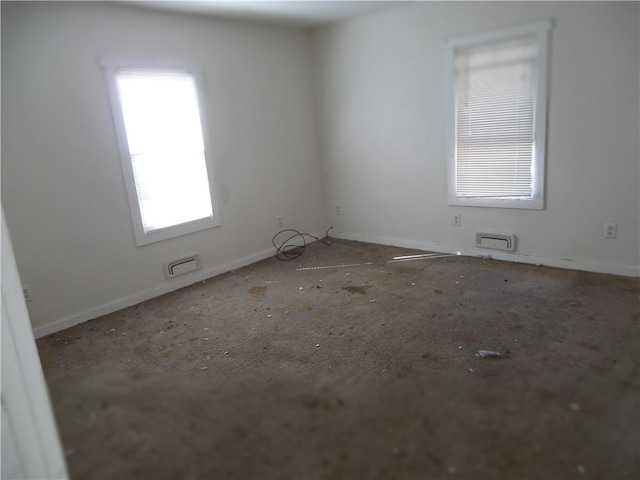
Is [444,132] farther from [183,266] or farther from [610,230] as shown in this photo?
[183,266]

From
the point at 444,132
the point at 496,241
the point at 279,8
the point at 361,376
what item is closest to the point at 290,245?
the point at 444,132

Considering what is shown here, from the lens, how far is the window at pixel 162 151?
3344mm

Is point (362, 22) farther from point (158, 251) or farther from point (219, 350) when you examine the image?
point (219, 350)

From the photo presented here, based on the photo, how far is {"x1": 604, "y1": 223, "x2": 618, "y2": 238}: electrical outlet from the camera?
127 inches

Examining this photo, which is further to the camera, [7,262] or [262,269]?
[262,269]

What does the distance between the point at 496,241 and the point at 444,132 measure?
1081 millimetres

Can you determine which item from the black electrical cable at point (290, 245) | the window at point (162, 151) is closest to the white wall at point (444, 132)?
the black electrical cable at point (290, 245)

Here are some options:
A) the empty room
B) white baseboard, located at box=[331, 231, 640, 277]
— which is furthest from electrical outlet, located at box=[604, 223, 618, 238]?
white baseboard, located at box=[331, 231, 640, 277]

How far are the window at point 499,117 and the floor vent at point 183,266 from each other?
2.44 m

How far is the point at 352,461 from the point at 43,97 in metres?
2.99

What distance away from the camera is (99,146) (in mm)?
3201

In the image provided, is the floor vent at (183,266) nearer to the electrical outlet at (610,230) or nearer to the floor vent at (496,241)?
the floor vent at (496,241)

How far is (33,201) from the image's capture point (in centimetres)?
294

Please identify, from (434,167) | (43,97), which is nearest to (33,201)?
(43,97)
